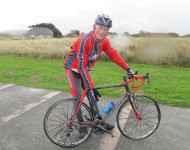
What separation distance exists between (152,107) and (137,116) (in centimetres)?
32

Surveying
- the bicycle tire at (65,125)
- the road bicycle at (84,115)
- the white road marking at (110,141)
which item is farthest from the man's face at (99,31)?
the white road marking at (110,141)

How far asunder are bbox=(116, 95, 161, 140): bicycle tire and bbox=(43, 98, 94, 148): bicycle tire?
56 centimetres

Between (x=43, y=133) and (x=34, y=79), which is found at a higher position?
(x=34, y=79)

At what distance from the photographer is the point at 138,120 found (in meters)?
4.47

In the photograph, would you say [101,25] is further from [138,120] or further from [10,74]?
[10,74]

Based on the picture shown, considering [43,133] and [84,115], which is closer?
[84,115]

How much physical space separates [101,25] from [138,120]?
1.90m

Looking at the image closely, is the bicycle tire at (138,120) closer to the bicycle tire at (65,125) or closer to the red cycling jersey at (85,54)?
the bicycle tire at (65,125)

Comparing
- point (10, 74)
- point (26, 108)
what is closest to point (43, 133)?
point (26, 108)

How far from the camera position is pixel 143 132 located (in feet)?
14.8

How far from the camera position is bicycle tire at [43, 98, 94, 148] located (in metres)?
3.96

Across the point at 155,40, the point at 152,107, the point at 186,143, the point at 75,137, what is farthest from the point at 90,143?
the point at 155,40

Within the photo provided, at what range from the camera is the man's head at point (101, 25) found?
143 inches

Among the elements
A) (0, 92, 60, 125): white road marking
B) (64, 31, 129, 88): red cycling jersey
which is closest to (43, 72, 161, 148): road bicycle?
(64, 31, 129, 88): red cycling jersey
